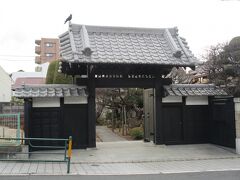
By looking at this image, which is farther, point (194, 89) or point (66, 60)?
point (194, 89)

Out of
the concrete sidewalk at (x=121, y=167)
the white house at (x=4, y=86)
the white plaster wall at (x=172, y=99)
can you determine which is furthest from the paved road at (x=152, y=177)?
the white house at (x=4, y=86)

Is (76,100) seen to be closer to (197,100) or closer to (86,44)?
(86,44)

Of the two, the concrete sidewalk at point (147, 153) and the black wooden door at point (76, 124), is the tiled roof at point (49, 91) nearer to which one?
the black wooden door at point (76, 124)

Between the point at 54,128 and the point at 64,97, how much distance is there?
4.58 feet

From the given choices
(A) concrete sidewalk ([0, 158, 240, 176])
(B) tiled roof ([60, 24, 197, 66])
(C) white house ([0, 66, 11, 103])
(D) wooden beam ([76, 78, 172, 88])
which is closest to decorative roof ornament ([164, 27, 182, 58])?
(B) tiled roof ([60, 24, 197, 66])

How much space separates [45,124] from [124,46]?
510 centimetres

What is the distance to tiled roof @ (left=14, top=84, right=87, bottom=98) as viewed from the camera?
13070 mm

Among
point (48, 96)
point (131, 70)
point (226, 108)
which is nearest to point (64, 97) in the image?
point (48, 96)

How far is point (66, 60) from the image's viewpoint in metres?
12.8

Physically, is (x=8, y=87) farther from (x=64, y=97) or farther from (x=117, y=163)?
(x=117, y=163)

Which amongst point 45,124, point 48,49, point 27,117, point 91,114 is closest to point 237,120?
point 91,114

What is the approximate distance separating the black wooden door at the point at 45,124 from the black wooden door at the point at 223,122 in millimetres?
7091

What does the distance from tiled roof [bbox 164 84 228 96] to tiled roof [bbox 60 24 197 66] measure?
1.29 m

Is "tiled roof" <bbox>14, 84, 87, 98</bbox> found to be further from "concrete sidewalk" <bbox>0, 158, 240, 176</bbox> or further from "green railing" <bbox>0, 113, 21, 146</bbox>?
"concrete sidewalk" <bbox>0, 158, 240, 176</bbox>
